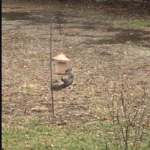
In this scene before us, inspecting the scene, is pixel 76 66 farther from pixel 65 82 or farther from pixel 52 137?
pixel 52 137

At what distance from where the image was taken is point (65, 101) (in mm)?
7297

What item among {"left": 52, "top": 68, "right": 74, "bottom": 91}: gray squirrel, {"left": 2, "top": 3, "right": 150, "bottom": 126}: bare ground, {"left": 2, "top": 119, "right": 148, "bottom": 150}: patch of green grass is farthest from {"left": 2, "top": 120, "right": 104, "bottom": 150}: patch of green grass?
{"left": 52, "top": 68, "right": 74, "bottom": 91}: gray squirrel

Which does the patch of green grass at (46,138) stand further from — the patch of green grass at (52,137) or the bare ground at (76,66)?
the bare ground at (76,66)

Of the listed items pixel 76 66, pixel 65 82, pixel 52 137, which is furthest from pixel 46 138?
pixel 76 66

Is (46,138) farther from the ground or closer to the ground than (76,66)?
closer to the ground

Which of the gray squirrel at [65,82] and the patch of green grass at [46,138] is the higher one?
the gray squirrel at [65,82]

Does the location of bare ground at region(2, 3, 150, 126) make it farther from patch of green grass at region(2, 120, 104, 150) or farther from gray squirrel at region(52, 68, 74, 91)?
gray squirrel at region(52, 68, 74, 91)

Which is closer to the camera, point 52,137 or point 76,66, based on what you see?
point 52,137

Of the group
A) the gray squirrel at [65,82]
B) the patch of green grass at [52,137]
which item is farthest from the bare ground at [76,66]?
the gray squirrel at [65,82]

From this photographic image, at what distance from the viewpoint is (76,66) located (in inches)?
416

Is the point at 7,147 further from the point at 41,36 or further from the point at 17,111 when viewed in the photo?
the point at 41,36

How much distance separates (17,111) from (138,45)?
7.82 metres

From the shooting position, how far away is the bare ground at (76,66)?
6.78 metres

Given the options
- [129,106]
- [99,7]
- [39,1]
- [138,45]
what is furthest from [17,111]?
[39,1]
